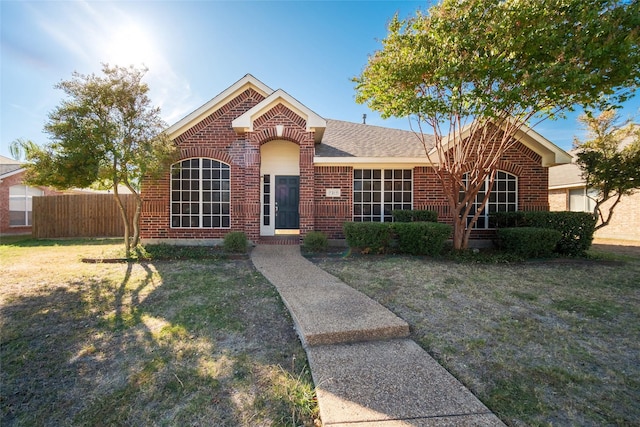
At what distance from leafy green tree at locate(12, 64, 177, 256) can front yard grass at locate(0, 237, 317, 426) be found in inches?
124

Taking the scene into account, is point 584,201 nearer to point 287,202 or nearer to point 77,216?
point 287,202

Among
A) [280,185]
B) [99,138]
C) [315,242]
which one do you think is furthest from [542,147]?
[99,138]

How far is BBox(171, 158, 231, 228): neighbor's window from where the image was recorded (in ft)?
32.3

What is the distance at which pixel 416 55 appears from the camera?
6.70m

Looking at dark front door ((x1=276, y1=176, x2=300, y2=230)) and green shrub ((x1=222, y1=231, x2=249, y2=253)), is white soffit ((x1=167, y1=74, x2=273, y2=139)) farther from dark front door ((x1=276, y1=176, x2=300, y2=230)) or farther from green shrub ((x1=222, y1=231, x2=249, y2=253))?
green shrub ((x1=222, y1=231, x2=249, y2=253))

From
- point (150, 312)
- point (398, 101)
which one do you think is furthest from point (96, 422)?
point (398, 101)

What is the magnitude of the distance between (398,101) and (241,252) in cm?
607

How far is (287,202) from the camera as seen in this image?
10.7 metres

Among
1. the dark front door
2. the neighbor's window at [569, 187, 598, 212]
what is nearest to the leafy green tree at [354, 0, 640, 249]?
the dark front door

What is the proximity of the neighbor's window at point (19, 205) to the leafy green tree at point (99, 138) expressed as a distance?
13006 mm

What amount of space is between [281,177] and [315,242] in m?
3.37

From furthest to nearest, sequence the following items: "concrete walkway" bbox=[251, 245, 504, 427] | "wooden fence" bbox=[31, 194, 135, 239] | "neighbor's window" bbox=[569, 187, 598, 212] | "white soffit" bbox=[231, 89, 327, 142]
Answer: "neighbor's window" bbox=[569, 187, 598, 212] → "wooden fence" bbox=[31, 194, 135, 239] → "white soffit" bbox=[231, 89, 327, 142] → "concrete walkway" bbox=[251, 245, 504, 427]

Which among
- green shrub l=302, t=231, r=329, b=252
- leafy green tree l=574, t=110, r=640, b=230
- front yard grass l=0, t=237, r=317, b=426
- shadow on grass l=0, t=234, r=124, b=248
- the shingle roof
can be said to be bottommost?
front yard grass l=0, t=237, r=317, b=426

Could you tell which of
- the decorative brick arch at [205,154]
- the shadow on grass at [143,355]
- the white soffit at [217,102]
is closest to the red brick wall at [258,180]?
the decorative brick arch at [205,154]
